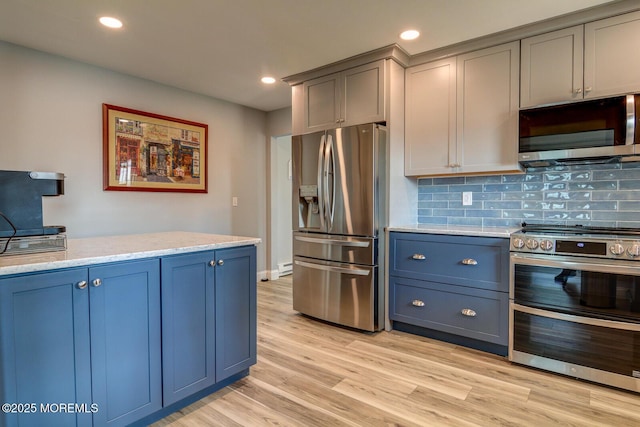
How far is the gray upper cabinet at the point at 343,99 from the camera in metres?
2.97

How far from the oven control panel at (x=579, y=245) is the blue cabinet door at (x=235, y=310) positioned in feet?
5.97

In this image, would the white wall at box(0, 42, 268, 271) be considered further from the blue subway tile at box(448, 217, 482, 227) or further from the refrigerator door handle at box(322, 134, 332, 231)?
the blue subway tile at box(448, 217, 482, 227)

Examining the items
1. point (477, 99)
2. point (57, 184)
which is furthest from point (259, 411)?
point (477, 99)

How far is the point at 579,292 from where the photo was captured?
2.15 m

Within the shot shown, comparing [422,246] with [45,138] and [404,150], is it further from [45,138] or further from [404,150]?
[45,138]

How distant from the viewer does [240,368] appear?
2.14 meters

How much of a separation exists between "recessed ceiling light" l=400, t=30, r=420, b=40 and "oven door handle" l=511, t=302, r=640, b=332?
211 centimetres

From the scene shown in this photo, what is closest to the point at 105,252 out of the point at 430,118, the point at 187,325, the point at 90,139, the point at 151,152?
the point at 187,325

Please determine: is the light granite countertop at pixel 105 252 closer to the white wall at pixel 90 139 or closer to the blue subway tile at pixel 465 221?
the white wall at pixel 90 139

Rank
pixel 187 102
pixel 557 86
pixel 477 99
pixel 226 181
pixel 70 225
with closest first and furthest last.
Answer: pixel 557 86 → pixel 477 99 → pixel 70 225 → pixel 187 102 → pixel 226 181

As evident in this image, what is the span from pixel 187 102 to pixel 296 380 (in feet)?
10.6

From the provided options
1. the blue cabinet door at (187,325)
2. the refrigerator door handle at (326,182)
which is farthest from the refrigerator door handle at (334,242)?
the blue cabinet door at (187,325)

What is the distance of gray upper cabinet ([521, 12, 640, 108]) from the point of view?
222cm

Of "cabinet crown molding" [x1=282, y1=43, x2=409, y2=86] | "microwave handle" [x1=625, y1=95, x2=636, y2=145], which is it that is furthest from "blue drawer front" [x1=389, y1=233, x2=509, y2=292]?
"cabinet crown molding" [x1=282, y1=43, x2=409, y2=86]
